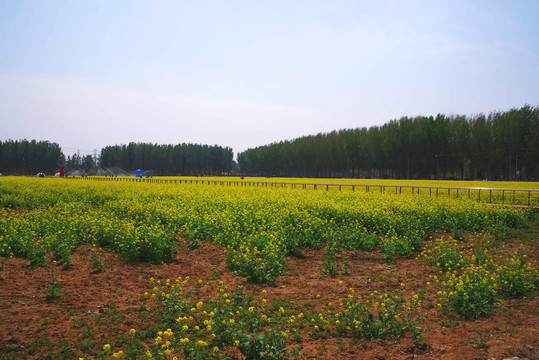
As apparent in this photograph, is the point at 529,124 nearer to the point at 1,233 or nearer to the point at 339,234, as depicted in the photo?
the point at 339,234

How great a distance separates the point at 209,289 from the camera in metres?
7.12

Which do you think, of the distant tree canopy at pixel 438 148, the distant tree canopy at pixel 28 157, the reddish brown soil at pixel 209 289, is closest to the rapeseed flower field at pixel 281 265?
the reddish brown soil at pixel 209 289

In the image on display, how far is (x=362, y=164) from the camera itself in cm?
8250

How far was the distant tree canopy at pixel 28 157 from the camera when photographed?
114438 millimetres

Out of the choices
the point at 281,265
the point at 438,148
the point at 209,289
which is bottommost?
the point at 209,289

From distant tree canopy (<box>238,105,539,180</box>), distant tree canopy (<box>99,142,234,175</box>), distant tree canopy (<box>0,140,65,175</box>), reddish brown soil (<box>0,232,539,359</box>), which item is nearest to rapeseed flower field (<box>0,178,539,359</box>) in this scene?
reddish brown soil (<box>0,232,539,359</box>)

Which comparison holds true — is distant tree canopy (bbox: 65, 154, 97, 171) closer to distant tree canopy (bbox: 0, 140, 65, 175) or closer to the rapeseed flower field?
distant tree canopy (bbox: 0, 140, 65, 175)

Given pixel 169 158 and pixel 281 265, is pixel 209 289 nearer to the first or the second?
pixel 281 265

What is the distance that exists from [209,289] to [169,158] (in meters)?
127

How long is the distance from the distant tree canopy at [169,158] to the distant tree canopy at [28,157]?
18.2 m

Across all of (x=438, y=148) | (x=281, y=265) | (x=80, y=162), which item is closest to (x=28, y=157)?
(x=80, y=162)

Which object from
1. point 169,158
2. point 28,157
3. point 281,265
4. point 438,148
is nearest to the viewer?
point 281,265

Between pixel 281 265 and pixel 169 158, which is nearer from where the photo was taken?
pixel 281 265

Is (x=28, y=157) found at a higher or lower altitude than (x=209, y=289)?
higher
